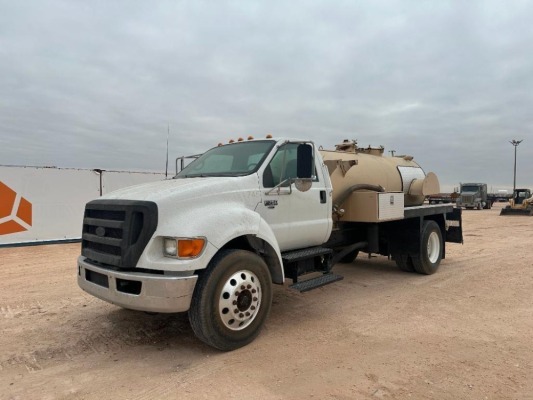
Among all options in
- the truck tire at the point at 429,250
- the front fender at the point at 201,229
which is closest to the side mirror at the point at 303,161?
the front fender at the point at 201,229

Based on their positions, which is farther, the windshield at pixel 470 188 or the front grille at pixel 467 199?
the windshield at pixel 470 188

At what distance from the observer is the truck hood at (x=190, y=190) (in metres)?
3.86

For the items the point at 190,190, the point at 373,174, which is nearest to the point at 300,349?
the point at 190,190

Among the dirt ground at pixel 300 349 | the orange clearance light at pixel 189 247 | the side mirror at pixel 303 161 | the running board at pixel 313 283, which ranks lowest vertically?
the dirt ground at pixel 300 349

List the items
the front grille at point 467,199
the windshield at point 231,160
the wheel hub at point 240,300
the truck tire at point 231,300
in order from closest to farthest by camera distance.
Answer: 1. the truck tire at point 231,300
2. the wheel hub at point 240,300
3. the windshield at point 231,160
4. the front grille at point 467,199

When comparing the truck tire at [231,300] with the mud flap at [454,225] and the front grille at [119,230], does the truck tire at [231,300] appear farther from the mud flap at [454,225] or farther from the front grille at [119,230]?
the mud flap at [454,225]

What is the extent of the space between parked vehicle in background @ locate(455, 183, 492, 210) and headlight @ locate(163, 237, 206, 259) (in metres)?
38.7

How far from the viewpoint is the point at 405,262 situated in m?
7.89

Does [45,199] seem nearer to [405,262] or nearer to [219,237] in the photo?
[219,237]

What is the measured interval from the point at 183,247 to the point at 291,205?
5.73 ft

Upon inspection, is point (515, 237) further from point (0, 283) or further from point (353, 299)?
point (0, 283)

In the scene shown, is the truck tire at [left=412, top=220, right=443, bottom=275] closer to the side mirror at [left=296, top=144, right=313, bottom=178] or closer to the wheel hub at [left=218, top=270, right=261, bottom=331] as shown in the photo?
the side mirror at [left=296, top=144, right=313, bottom=178]

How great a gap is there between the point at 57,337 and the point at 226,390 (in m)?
2.38

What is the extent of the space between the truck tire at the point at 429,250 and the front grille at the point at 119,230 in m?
5.72
